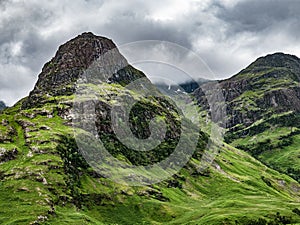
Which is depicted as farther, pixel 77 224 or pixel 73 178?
pixel 73 178

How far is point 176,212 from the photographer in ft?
592

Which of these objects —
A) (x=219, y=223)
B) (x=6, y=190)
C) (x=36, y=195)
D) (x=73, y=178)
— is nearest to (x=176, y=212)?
(x=219, y=223)

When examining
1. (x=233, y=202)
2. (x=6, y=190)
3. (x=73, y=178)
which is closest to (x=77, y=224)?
(x=6, y=190)

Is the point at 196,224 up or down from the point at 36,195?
down

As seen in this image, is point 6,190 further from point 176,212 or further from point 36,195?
point 176,212

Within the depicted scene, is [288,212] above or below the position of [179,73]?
below

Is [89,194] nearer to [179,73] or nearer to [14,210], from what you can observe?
[14,210]

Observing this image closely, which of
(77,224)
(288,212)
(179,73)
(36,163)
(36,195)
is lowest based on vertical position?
(288,212)

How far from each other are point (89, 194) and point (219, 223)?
70.9 meters

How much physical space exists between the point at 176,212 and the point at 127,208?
81.0ft

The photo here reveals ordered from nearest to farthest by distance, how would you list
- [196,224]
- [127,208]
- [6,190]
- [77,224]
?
[77,224]
[196,224]
[6,190]
[127,208]

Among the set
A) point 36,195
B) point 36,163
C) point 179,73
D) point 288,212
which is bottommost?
point 288,212

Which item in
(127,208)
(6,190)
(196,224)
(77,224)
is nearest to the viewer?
(77,224)

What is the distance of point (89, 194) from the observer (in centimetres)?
18188
